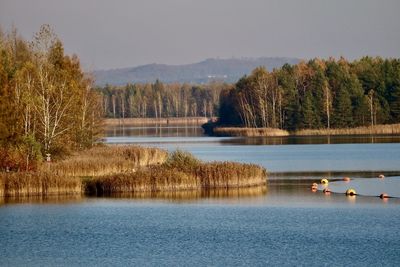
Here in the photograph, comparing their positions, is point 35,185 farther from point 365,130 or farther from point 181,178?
point 365,130

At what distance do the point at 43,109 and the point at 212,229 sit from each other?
2212cm

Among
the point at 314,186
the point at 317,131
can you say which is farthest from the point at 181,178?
the point at 317,131

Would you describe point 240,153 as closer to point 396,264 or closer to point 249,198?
point 249,198

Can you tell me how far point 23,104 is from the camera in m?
50.6

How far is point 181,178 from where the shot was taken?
42125 millimetres

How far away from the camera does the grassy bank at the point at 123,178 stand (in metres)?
40.4

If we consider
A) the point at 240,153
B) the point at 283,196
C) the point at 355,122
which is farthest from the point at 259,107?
the point at 283,196

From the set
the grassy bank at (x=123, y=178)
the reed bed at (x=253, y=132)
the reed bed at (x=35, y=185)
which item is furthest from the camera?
the reed bed at (x=253, y=132)

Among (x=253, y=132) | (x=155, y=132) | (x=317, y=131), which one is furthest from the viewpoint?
(x=155, y=132)

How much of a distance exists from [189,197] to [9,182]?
821 cm

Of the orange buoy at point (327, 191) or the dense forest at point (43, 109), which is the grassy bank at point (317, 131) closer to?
the dense forest at point (43, 109)

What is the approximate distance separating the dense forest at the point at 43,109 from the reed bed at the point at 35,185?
10.0ft

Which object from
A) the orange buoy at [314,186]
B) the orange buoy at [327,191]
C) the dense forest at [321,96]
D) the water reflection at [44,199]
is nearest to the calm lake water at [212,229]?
the water reflection at [44,199]

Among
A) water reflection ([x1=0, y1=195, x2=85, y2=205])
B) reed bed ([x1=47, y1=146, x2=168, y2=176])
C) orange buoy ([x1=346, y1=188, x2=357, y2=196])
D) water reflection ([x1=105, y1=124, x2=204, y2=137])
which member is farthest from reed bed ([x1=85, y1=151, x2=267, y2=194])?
water reflection ([x1=105, y1=124, x2=204, y2=137])
